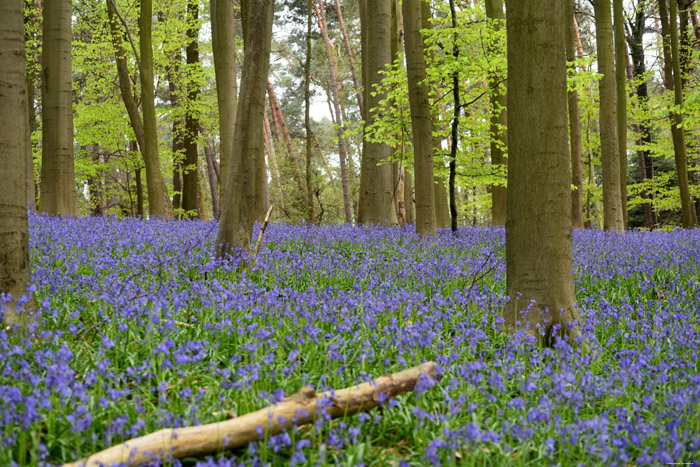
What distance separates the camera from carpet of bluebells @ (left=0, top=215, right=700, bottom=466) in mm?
2561

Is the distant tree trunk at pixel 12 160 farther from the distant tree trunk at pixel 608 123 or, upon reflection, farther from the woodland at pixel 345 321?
the distant tree trunk at pixel 608 123

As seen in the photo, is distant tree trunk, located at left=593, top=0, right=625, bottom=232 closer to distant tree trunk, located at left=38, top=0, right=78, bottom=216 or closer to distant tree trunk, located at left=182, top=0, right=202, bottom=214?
distant tree trunk, located at left=38, top=0, right=78, bottom=216

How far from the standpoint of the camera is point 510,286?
4961 millimetres

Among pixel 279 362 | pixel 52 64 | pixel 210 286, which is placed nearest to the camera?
pixel 279 362

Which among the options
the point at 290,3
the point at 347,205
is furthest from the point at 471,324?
the point at 290,3

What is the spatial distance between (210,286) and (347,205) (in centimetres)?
2188

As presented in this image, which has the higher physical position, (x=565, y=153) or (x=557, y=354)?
(x=565, y=153)

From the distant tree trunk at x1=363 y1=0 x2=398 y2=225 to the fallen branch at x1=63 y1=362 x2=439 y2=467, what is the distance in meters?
9.38

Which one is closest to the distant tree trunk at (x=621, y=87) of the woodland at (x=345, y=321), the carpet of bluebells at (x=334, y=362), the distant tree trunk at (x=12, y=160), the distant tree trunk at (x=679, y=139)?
the distant tree trunk at (x=679, y=139)

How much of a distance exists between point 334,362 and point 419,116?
682 cm

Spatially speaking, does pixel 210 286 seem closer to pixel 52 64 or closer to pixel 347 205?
pixel 52 64

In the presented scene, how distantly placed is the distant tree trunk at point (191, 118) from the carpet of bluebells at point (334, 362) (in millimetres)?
11157

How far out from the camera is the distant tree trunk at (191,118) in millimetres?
18047

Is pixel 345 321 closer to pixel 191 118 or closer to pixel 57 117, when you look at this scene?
pixel 57 117
